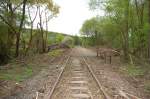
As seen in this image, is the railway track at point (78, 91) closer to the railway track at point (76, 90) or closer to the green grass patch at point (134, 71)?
the railway track at point (76, 90)

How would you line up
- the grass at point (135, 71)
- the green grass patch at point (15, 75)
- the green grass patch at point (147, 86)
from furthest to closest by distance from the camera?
1. the grass at point (135, 71)
2. the green grass patch at point (15, 75)
3. the green grass patch at point (147, 86)

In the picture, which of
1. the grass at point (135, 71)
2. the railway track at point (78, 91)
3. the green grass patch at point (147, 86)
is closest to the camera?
the railway track at point (78, 91)

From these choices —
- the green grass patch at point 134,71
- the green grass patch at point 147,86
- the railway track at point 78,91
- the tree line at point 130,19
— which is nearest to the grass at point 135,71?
the green grass patch at point 134,71

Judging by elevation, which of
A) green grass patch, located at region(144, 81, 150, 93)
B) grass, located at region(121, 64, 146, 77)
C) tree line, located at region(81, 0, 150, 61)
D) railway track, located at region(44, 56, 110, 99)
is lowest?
green grass patch, located at region(144, 81, 150, 93)

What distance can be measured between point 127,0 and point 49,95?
1910cm

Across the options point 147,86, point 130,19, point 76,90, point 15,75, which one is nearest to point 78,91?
point 76,90

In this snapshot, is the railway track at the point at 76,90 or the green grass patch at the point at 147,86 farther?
the green grass patch at the point at 147,86

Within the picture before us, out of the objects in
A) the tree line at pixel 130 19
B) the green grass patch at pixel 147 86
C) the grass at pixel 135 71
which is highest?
the tree line at pixel 130 19

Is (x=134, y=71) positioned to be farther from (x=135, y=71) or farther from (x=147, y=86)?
(x=147, y=86)

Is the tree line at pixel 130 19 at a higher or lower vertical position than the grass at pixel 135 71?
higher

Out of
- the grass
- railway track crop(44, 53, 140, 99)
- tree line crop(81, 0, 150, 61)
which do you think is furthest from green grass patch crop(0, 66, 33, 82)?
tree line crop(81, 0, 150, 61)

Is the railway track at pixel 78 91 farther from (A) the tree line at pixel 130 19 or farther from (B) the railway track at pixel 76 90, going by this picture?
(A) the tree line at pixel 130 19

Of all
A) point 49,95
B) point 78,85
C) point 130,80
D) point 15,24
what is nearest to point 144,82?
point 130,80

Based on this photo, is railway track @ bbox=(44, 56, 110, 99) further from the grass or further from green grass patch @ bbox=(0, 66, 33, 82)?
the grass
